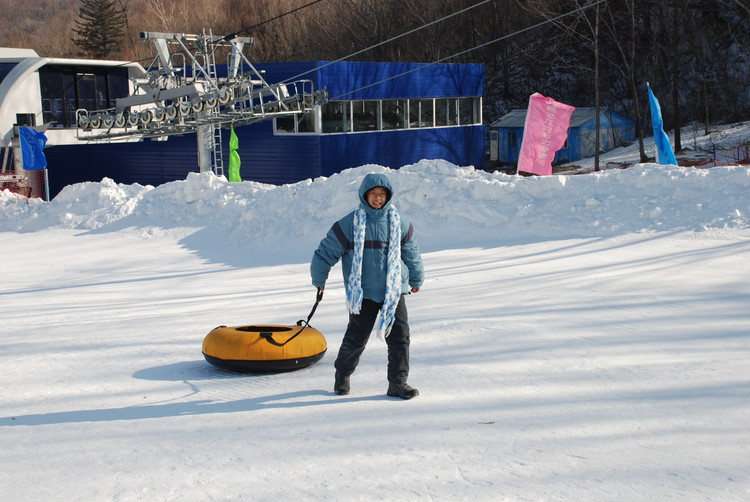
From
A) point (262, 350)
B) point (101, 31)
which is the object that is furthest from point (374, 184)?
point (101, 31)

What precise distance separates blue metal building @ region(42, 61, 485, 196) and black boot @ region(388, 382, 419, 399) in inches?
774

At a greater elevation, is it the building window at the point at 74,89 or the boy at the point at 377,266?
the building window at the point at 74,89

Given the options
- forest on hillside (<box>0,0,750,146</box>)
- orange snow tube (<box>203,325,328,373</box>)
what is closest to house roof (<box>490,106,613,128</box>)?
forest on hillside (<box>0,0,750,146</box>)

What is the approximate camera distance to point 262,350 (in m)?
5.77

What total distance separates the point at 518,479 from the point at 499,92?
154ft

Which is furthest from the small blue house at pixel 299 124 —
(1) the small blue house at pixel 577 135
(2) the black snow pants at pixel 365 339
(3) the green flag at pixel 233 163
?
(2) the black snow pants at pixel 365 339

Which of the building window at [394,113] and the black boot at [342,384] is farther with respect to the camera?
the building window at [394,113]

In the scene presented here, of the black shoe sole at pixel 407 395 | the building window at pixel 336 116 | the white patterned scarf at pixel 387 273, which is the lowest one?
the black shoe sole at pixel 407 395

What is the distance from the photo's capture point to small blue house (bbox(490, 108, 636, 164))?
3366 cm

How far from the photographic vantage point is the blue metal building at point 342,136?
1022 inches

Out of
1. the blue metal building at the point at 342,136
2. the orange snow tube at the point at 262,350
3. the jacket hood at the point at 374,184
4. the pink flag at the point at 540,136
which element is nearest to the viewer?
the jacket hood at the point at 374,184

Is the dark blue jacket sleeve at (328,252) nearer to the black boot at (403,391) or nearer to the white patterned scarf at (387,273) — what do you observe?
the white patterned scarf at (387,273)

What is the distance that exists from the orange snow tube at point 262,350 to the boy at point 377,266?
2.48ft

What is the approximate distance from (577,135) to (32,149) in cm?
2276
